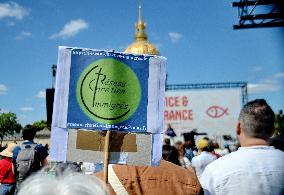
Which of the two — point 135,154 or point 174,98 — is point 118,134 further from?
point 174,98

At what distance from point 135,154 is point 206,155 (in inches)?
163

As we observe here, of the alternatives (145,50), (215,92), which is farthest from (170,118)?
(145,50)

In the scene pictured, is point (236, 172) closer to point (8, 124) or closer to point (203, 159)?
point (203, 159)

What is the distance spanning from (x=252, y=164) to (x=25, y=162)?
3.69 m

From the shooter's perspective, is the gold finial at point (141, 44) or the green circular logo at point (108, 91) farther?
the gold finial at point (141, 44)

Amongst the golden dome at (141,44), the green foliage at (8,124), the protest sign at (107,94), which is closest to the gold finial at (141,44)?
the golden dome at (141,44)

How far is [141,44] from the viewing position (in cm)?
4988

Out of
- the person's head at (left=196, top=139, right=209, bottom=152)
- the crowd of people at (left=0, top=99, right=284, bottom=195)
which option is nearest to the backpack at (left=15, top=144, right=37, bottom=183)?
the person's head at (left=196, top=139, right=209, bottom=152)

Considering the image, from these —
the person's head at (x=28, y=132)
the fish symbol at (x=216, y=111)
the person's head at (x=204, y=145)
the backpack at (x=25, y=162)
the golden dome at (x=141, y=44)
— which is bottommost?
the backpack at (x=25, y=162)

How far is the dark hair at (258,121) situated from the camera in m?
2.70

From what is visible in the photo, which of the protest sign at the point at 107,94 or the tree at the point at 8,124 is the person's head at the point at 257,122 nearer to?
the protest sign at the point at 107,94

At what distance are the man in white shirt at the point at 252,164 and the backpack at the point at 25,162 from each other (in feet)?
11.0

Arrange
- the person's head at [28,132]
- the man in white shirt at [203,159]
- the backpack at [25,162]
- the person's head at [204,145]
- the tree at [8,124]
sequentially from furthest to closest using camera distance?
the tree at [8,124] < the person's head at [204,145] < the man in white shirt at [203,159] < the person's head at [28,132] < the backpack at [25,162]

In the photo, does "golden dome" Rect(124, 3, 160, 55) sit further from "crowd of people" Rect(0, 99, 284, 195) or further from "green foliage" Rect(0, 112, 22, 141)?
"crowd of people" Rect(0, 99, 284, 195)
